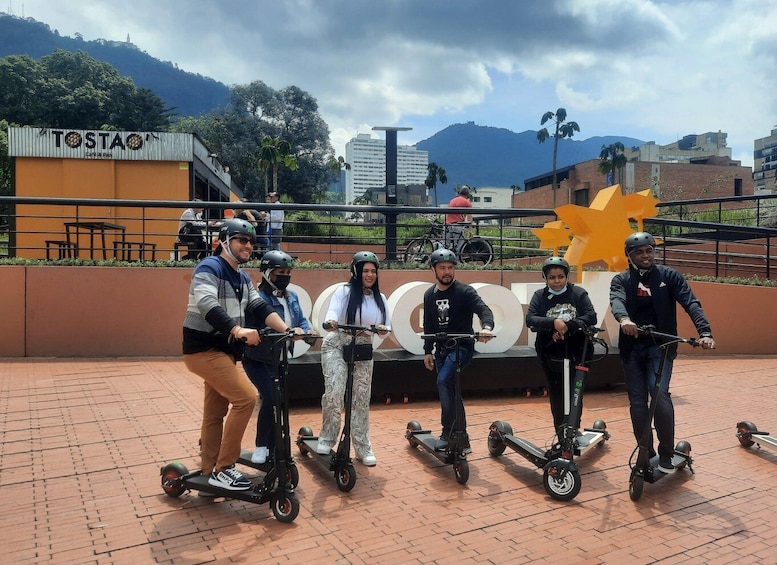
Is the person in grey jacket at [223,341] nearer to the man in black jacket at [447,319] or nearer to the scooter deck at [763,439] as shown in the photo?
the man in black jacket at [447,319]

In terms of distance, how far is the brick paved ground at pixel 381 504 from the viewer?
3.87 m

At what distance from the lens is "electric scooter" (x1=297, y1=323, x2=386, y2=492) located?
484cm

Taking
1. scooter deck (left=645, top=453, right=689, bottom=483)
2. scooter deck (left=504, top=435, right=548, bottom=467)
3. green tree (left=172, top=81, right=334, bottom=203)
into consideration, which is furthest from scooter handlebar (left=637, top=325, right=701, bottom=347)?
green tree (left=172, top=81, right=334, bottom=203)

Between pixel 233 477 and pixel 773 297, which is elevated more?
pixel 773 297

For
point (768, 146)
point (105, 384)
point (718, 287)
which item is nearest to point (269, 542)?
point (105, 384)

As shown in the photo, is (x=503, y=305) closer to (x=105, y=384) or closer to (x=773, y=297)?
(x=105, y=384)

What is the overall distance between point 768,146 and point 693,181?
67447 mm

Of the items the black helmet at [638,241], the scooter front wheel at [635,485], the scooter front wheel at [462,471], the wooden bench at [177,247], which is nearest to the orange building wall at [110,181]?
the wooden bench at [177,247]

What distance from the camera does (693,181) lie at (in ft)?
172

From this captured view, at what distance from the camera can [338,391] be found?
526 cm

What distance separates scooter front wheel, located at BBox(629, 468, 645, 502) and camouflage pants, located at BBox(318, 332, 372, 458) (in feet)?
7.19

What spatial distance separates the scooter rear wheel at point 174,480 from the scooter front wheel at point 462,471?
2137 mm

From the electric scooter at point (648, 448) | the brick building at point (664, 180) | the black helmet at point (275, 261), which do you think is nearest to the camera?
the electric scooter at point (648, 448)

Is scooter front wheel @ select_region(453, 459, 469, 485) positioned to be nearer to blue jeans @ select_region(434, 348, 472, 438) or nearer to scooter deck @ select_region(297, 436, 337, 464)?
blue jeans @ select_region(434, 348, 472, 438)
